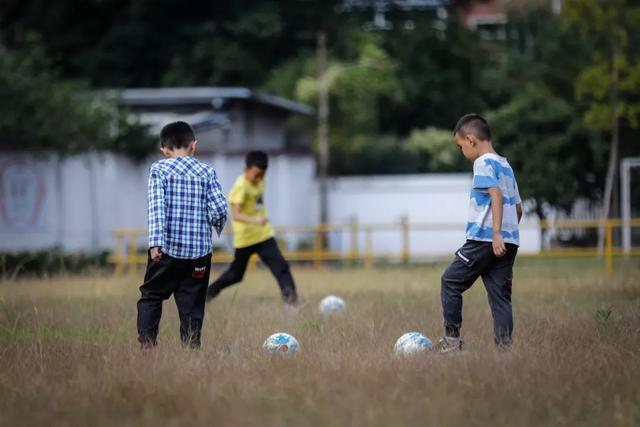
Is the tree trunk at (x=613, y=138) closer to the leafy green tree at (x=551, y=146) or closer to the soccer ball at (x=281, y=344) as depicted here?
the leafy green tree at (x=551, y=146)

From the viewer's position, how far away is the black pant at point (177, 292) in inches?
329

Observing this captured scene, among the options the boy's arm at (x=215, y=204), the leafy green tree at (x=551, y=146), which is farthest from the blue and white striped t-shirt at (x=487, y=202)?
the leafy green tree at (x=551, y=146)

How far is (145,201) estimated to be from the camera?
93.0 ft

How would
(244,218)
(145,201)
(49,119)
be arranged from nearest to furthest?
(244,218) < (49,119) < (145,201)

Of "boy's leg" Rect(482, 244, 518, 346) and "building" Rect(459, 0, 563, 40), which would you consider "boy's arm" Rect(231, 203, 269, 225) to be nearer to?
"boy's leg" Rect(482, 244, 518, 346)

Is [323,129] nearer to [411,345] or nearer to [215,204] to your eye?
[215,204]

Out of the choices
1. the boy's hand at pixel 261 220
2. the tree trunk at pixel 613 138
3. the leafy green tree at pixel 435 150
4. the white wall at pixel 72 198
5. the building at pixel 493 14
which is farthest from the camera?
the building at pixel 493 14

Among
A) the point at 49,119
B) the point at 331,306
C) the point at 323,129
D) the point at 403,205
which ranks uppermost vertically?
the point at 49,119

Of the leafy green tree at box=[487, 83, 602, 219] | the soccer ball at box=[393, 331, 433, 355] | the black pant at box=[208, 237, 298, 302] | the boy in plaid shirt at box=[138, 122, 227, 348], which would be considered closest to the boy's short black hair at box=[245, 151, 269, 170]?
the black pant at box=[208, 237, 298, 302]

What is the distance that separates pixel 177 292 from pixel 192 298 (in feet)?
0.41

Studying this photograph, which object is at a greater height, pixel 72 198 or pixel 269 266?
pixel 72 198

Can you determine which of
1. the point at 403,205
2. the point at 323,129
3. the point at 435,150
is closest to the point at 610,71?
the point at 403,205

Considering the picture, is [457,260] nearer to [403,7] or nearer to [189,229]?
[189,229]

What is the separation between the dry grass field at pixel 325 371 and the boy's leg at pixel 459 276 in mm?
242
